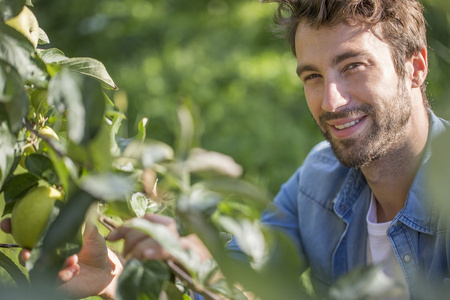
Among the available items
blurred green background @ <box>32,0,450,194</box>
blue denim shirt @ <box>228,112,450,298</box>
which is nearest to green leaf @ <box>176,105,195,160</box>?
blue denim shirt @ <box>228,112,450,298</box>

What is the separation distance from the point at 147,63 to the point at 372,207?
8.98 ft

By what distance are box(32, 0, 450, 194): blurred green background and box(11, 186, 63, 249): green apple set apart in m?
2.08

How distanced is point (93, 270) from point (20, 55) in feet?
1.33

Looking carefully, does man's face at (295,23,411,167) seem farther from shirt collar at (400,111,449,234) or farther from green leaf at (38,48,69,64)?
green leaf at (38,48,69,64)

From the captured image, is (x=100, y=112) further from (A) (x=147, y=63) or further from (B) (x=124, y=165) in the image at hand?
(A) (x=147, y=63)

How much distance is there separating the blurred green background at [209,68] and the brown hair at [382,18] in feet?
4.52

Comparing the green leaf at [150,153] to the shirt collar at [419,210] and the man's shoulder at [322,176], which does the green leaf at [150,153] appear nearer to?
the shirt collar at [419,210]

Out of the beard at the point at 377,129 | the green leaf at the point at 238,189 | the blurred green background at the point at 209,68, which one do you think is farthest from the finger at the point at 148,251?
the blurred green background at the point at 209,68

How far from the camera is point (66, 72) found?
418 mm

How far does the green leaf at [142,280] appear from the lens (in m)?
0.45

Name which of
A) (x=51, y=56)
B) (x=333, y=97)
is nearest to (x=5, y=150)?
(x=51, y=56)

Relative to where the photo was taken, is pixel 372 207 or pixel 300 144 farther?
pixel 300 144

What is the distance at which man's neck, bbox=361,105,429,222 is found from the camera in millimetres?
1171

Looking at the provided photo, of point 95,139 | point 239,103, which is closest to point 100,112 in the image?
point 95,139
